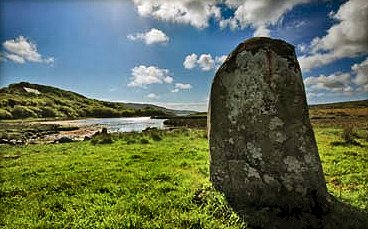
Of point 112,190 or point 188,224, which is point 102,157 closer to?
point 112,190

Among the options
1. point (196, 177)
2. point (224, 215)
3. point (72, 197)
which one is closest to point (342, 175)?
point (196, 177)

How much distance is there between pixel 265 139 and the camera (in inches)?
289

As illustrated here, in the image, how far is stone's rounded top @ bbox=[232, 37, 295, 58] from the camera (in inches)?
303

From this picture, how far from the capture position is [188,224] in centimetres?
675

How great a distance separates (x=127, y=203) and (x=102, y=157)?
9.00 metres

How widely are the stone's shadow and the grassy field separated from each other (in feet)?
0.38

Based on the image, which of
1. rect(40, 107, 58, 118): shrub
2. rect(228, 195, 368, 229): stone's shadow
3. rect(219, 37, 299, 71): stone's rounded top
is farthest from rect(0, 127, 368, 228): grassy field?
rect(40, 107, 58, 118): shrub

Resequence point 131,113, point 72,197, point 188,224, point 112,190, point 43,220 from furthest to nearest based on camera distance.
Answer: point 131,113 < point 112,190 < point 72,197 < point 43,220 < point 188,224

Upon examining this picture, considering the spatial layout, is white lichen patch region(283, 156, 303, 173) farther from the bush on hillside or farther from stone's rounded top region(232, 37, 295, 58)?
the bush on hillside

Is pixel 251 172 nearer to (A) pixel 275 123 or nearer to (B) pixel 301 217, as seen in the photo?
(A) pixel 275 123

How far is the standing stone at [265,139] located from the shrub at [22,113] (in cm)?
11627

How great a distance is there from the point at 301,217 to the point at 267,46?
164 inches

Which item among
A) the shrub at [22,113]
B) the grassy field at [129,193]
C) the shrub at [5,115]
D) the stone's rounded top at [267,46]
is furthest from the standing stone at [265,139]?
the shrub at [22,113]

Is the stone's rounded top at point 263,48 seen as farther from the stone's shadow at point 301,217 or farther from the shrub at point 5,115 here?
the shrub at point 5,115
